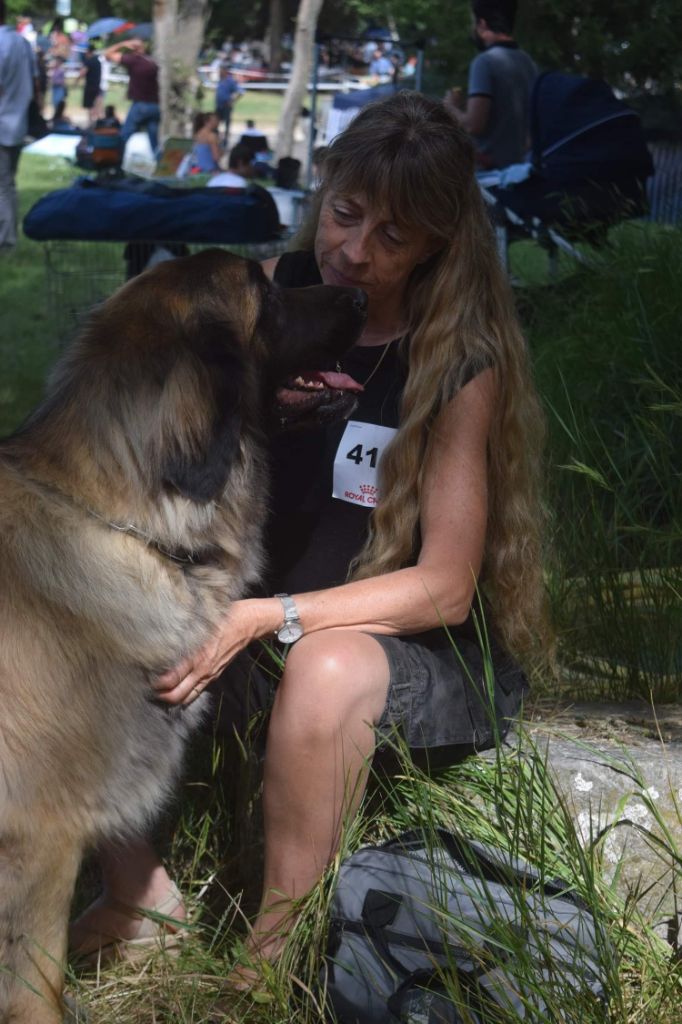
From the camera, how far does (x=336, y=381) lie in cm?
258

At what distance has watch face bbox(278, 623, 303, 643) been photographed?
2.32m

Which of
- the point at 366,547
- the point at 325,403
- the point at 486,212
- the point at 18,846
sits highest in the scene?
the point at 486,212

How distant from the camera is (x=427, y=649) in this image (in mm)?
2463

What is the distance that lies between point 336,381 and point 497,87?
18.2ft

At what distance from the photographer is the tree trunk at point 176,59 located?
53.0 feet

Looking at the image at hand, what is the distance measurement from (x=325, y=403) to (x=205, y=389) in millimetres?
394

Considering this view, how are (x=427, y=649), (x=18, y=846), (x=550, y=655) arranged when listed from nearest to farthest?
1. (x=18, y=846)
2. (x=427, y=649)
3. (x=550, y=655)

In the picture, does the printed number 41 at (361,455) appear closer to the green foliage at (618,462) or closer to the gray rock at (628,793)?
the green foliage at (618,462)

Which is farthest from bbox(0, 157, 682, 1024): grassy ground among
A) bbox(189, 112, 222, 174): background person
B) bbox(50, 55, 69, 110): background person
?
bbox(50, 55, 69, 110): background person

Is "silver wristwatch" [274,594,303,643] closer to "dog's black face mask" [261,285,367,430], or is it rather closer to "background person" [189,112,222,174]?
"dog's black face mask" [261,285,367,430]

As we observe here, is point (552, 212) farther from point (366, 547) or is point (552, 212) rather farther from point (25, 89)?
point (25, 89)

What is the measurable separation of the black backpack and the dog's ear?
0.80 meters

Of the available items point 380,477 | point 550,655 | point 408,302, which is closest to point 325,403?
point 380,477

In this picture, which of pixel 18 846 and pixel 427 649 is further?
pixel 427 649
